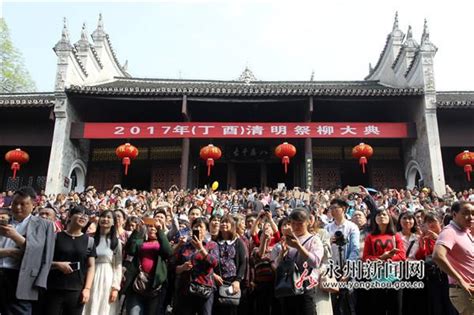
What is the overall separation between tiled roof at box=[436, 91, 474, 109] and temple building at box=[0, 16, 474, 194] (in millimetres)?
71

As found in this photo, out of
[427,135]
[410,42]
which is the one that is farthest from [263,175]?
[410,42]

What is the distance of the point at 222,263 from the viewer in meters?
3.79

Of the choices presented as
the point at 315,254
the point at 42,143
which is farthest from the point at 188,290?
the point at 42,143

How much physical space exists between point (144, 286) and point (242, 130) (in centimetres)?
901

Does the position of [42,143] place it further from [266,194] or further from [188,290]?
[188,290]

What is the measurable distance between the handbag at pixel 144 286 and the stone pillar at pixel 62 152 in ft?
29.8

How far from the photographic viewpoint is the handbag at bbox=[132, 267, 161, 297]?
12.6ft

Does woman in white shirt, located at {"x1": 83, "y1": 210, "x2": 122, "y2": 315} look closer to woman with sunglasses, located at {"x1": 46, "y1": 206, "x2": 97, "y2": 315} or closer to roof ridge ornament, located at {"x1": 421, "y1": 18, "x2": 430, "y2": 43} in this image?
woman with sunglasses, located at {"x1": 46, "y1": 206, "x2": 97, "y2": 315}

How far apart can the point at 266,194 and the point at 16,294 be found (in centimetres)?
811

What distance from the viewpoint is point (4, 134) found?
13086 mm

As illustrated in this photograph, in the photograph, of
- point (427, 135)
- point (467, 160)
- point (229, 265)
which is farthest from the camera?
point (427, 135)

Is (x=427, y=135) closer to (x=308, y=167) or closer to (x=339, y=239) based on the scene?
(x=308, y=167)

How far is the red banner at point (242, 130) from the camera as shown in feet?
40.7

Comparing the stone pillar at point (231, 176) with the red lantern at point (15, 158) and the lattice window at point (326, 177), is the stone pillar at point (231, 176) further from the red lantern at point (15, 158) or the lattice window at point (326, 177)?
the red lantern at point (15, 158)
